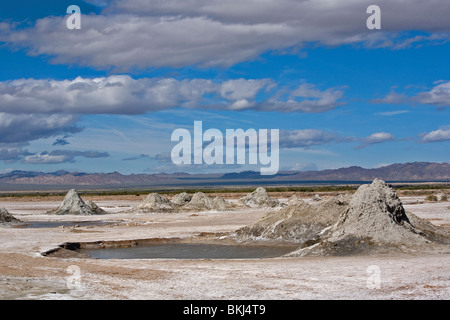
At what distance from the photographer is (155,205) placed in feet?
155

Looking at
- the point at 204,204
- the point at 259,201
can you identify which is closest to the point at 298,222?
the point at 204,204

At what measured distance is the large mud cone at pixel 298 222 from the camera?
2333 centimetres

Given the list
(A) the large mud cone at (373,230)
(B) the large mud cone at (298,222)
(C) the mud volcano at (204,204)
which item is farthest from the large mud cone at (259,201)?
(A) the large mud cone at (373,230)

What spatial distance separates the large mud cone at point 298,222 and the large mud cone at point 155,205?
22.3 meters

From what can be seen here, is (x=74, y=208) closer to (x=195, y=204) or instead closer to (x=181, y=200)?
(x=195, y=204)

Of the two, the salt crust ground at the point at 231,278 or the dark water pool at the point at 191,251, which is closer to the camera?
the salt crust ground at the point at 231,278

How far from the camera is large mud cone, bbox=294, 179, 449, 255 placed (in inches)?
692

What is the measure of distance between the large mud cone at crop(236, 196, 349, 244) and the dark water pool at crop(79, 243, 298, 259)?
1.36m

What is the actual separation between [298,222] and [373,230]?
20.7ft

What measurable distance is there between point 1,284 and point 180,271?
Answer: 460 cm

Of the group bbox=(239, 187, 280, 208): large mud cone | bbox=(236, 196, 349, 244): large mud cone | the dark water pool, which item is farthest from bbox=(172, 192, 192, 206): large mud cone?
the dark water pool

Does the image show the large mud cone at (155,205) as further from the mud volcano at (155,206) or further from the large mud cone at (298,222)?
the large mud cone at (298,222)

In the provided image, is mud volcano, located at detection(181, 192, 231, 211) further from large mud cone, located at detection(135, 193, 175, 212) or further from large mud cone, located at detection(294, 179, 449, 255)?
large mud cone, located at detection(294, 179, 449, 255)
